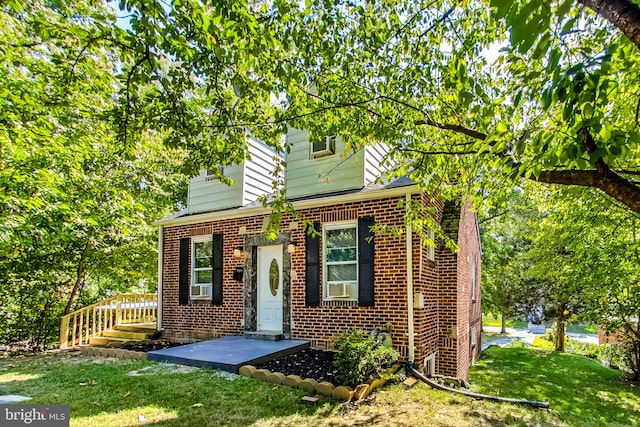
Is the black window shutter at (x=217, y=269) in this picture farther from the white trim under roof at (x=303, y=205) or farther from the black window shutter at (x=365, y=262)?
the black window shutter at (x=365, y=262)

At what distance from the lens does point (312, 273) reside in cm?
801

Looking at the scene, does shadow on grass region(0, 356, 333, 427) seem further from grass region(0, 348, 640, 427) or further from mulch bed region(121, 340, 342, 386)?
Answer: mulch bed region(121, 340, 342, 386)

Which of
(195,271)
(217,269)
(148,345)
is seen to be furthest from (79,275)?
(217,269)

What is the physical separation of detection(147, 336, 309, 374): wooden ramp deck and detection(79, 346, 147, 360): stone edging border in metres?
0.37

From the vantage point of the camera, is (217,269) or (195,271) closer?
(217,269)

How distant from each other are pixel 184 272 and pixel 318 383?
240 inches

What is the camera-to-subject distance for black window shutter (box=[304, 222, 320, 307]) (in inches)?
312

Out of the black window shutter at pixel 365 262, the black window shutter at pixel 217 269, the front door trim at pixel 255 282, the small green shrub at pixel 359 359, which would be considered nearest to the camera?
the small green shrub at pixel 359 359

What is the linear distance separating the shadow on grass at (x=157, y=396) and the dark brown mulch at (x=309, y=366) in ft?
1.85

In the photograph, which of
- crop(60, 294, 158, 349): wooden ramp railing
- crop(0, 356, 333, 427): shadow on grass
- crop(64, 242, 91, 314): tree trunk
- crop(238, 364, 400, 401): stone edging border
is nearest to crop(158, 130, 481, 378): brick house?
crop(238, 364, 400, 401): stone edging border

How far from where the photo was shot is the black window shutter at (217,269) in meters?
9.37

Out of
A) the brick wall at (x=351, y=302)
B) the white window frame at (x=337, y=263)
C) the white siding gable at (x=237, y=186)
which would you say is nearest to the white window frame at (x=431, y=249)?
the brick wall at (x=351, y=302)

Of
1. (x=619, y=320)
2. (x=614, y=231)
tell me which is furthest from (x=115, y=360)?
(x=619, y=320)

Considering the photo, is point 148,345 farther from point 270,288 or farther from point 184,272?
point 270,288
